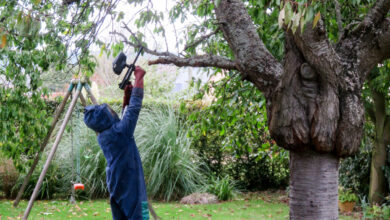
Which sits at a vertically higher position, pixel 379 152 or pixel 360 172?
pixel 379 152

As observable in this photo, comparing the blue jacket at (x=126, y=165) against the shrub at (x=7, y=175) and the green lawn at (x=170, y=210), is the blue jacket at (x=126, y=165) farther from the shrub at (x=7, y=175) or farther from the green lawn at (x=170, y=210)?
the shrub at (x=7, y=175)

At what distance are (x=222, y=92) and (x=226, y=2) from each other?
5.53 ft

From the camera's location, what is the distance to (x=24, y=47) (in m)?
4.76


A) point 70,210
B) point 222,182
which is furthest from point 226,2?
point 222,182

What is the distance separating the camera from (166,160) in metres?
8.91

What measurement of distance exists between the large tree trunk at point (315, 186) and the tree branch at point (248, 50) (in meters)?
0.61

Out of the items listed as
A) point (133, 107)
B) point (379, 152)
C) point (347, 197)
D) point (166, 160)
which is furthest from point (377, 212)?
point (133, 107)

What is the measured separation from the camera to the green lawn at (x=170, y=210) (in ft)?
22.9

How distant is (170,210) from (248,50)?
492 centimetres

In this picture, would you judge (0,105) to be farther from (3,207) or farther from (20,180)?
(20,180)

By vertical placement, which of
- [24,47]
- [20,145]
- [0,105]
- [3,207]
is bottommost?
[3,207]

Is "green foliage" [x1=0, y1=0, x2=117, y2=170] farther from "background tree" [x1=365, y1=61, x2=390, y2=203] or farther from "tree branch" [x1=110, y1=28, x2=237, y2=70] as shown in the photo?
"background tree" [x1=365, y1=61, x2=390, y2=203]

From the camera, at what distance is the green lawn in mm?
6977

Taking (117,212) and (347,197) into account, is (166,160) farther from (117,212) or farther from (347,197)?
(117,212)
